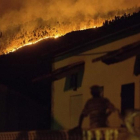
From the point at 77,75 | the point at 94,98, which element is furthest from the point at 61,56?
the point at 94,98

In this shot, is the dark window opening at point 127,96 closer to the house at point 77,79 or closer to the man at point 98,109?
the house at point 77,79

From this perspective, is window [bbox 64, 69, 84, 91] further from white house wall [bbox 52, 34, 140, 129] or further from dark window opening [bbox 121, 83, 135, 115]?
dark window opening [bbox 121, 83, 135, 115]

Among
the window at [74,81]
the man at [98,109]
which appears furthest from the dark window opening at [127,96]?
the man at [98,109]

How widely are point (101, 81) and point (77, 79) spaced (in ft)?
6.64

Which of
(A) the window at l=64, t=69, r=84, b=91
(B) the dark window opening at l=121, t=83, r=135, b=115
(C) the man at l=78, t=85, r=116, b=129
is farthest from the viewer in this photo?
(A) the window at l=64, t=69, r=84, b=91

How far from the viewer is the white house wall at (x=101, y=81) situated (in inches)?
684

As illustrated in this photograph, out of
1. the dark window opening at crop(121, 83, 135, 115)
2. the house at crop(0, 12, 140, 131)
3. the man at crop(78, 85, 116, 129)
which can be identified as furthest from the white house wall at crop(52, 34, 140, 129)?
the man at crop(78, 85, 116, 129)

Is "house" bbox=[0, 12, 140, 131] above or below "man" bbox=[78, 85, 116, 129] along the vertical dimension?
→ above

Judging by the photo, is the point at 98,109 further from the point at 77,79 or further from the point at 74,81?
the point at 74,81

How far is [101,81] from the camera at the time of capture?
18828 millimetres

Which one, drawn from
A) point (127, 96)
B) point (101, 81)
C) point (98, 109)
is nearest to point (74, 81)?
point (101, 81)

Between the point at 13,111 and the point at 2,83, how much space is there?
7.01 ft

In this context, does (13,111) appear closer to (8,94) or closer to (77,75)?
(8,94)

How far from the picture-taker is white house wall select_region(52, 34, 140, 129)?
1738 centimetres
